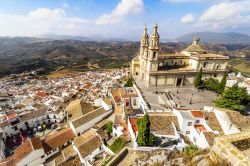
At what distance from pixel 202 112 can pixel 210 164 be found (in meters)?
17.6

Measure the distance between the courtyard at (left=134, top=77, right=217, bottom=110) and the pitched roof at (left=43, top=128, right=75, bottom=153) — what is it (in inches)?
611

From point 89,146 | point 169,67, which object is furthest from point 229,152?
point 169,67

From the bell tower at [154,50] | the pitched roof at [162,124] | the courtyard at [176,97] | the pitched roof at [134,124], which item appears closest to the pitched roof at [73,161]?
the pitched roof at [134,124]

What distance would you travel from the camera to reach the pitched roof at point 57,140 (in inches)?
1148

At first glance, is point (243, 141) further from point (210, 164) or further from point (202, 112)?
point (202, 112)

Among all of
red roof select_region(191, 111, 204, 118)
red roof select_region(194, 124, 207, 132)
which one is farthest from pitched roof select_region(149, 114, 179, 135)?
red roof select_region(194, 124, 207, 132)

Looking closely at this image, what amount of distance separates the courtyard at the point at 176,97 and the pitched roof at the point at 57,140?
1552cm

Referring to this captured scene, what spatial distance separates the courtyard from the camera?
30406 millimetres

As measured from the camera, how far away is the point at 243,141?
7.93m

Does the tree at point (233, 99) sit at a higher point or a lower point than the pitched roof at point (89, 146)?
higher

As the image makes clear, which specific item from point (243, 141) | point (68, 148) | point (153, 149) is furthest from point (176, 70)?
point (243, 141)

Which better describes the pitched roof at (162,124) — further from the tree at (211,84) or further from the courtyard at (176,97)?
the tree at (211,84)

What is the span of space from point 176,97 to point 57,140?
2322 cm

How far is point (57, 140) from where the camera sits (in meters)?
30.3
